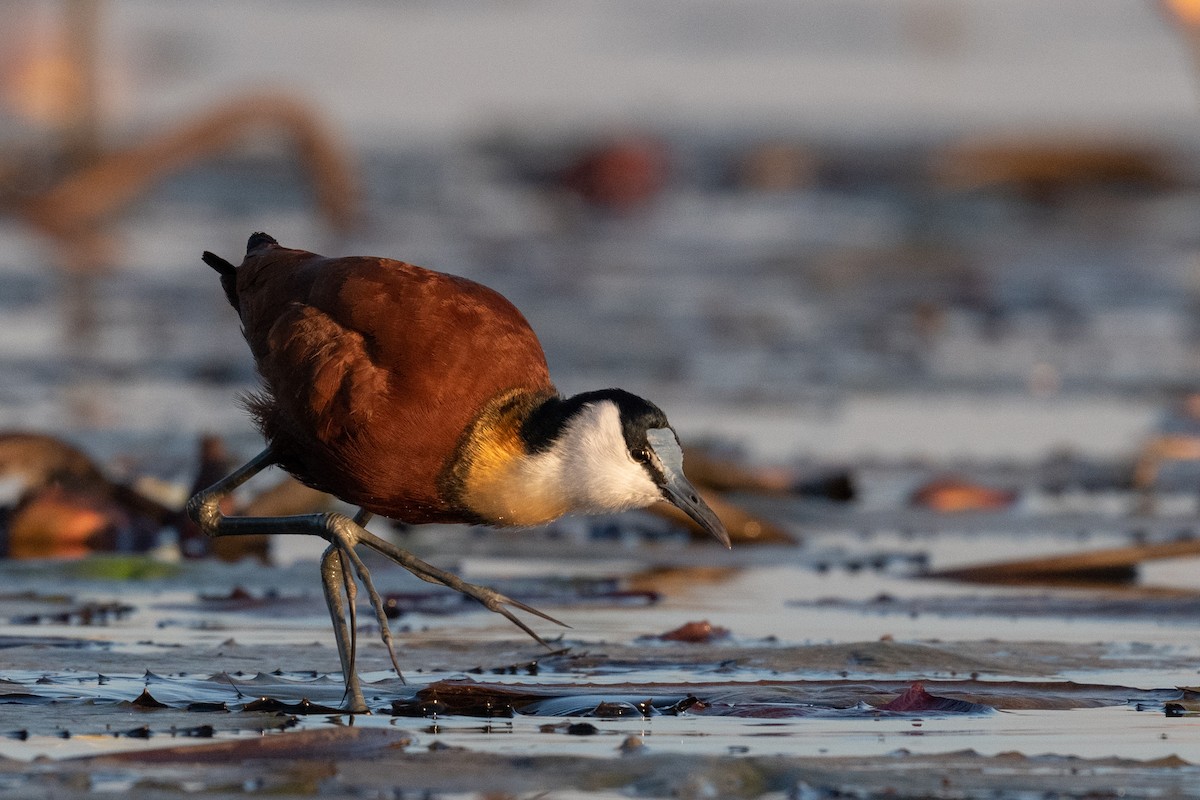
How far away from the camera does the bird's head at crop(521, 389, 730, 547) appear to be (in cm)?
565

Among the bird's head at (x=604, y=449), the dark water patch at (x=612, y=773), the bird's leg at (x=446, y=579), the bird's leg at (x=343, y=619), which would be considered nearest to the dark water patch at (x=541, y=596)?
the bird's leg at (x=343, y=619)

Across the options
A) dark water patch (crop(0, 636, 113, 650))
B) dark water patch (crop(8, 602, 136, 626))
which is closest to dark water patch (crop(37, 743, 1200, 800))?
dark water patch (crop(0, 636, 113, 650))

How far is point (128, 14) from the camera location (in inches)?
1276

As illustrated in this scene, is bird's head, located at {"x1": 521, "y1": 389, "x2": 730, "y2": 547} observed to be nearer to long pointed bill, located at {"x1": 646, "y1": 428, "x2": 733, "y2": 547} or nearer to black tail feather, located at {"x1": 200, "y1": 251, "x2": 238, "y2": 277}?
long pointed bill, located at {"x1": 646, "y1": 428, "x2": 733, "y2": 547}

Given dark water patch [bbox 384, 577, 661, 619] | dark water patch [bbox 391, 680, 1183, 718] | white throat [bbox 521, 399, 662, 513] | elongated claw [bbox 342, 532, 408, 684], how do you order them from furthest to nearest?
dark water patch [bbox 384, 577, 661, 619] → white throat [bbox 521, 399, 662, 513] → elongated claw [bbox 342, 532, 408, 684] → dark water patch [bbox 391, 680, 1183, 718]

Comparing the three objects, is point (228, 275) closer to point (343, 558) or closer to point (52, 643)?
point (343, 558)

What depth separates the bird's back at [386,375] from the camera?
5.72m

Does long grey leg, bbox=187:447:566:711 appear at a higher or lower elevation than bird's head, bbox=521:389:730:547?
lower

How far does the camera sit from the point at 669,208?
21.7 m

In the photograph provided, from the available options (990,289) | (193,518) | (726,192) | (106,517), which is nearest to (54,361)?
(106,517)

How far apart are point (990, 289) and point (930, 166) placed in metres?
7.32

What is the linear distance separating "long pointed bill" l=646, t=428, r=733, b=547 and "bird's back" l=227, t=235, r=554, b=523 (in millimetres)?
396

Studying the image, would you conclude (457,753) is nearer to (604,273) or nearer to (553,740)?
(553,740)

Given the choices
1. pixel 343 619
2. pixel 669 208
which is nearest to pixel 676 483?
pixel 343 619
